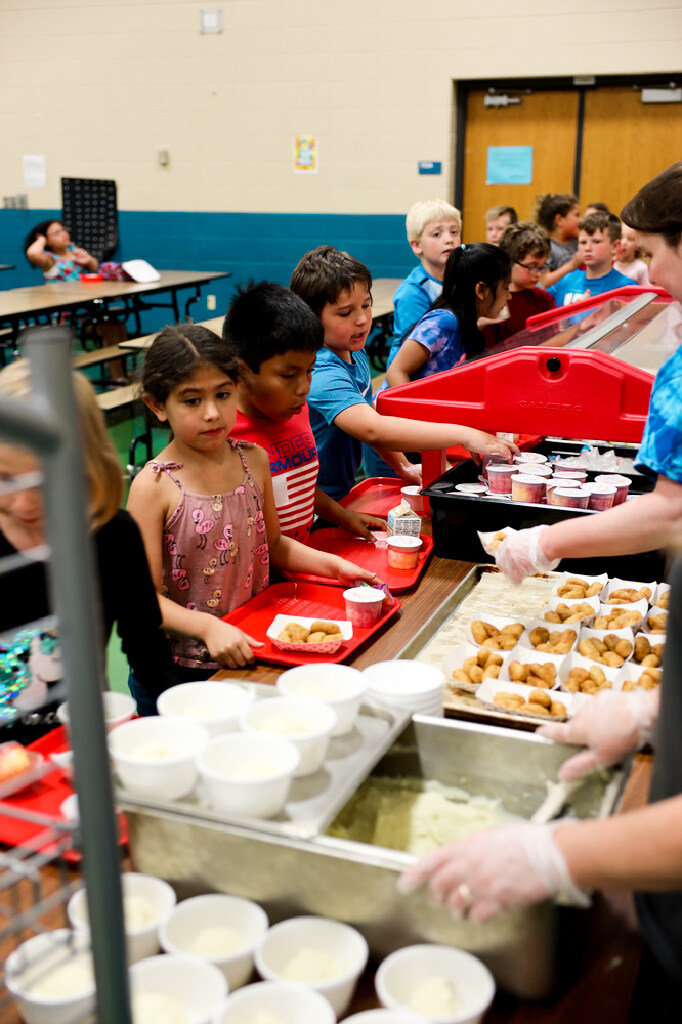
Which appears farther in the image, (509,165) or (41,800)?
(509,165)

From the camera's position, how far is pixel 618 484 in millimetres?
2338

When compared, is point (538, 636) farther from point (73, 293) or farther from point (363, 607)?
point (73, 293)

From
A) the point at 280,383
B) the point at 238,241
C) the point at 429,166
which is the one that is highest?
the point at 429,166

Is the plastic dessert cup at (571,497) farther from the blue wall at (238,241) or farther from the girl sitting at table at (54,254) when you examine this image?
the girl sitting at table at (54,254)

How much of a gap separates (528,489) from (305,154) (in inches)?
280

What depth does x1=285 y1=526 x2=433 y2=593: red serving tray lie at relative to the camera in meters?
2.07

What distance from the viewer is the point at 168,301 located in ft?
32.0

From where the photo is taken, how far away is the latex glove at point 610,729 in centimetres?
111

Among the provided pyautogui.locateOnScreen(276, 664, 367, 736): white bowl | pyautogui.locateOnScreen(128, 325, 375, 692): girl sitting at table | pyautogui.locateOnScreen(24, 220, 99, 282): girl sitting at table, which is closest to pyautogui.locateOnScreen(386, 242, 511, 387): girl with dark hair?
pyautogui.locateOnScreen(128, 325, 375, 692): girl sitting at table

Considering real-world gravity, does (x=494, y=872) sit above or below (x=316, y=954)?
above

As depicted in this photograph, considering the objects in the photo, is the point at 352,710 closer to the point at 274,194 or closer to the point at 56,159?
the point at 274,194

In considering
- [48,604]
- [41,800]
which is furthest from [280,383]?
[41,800]

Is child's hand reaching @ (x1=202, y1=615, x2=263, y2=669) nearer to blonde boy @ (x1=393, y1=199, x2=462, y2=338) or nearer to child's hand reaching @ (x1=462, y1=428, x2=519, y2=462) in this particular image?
child's hand reaching @ (x1=462, y1=428, x2=519, y2=462)

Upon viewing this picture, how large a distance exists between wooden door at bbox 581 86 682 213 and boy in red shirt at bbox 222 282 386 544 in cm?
635
